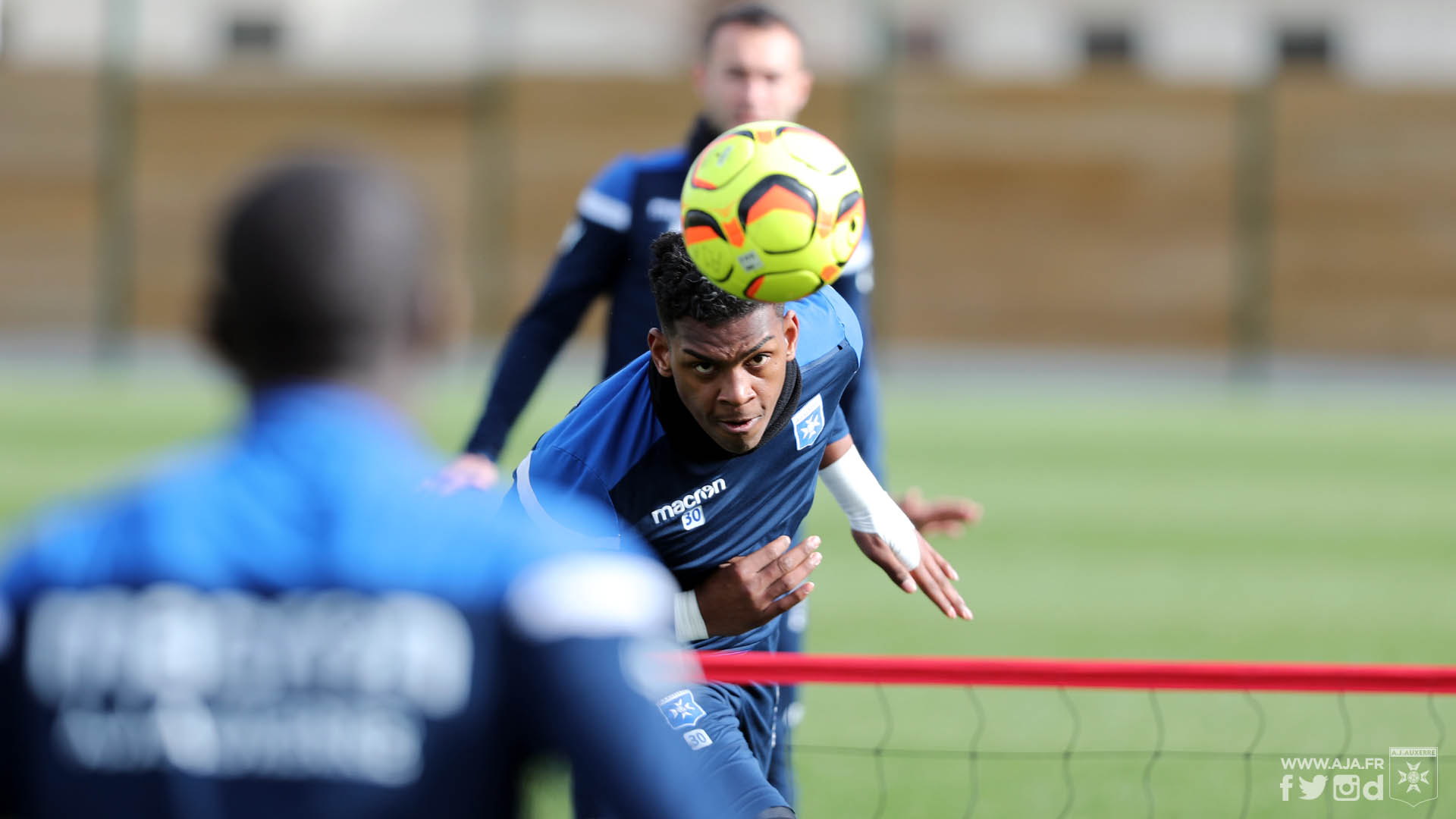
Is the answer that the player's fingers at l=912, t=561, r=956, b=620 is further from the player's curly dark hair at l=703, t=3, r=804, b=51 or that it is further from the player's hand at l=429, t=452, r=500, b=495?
the player's curly dark hair at l=703, t=3, r=804, b=51

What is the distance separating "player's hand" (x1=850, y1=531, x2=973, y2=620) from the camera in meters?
4.15

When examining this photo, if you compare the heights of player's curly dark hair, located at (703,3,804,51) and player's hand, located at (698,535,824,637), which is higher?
player's curly dark hair, located at (703,3,804,51)

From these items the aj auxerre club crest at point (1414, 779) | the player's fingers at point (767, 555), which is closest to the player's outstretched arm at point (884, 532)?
the player's fingers at point (767, 555)

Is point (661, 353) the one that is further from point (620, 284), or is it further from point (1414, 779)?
point (1414, 779)

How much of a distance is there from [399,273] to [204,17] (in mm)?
33814

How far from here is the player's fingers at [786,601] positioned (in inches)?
144

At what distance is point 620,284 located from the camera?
16.9 feet

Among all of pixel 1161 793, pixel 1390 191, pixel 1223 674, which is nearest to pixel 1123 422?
pixel 1390 191

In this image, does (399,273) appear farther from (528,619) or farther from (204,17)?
(204,17)

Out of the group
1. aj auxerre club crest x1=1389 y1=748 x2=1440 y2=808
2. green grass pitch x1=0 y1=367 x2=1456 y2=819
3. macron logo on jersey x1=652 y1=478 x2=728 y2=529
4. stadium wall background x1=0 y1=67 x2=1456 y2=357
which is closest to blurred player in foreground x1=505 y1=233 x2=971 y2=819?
macron logo on jersey x1=652 y1=478 x2=728 y2=529

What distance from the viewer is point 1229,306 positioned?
19.2m

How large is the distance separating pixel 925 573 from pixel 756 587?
2.36ft

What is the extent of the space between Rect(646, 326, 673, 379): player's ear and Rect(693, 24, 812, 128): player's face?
1.19m

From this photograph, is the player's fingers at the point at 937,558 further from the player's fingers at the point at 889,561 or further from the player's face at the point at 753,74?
the player's face at the point at 753,74
